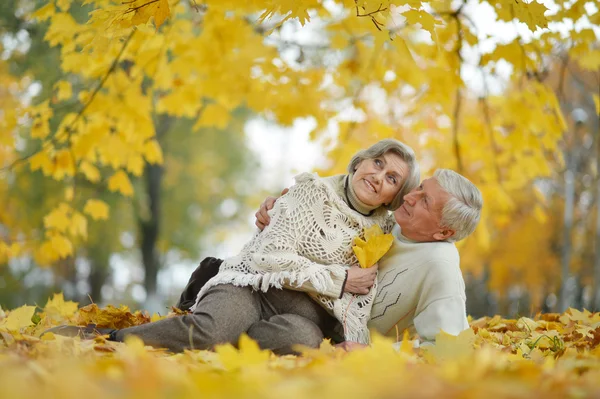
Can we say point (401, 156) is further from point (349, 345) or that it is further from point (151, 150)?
point (151, 150)

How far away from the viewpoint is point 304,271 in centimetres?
267

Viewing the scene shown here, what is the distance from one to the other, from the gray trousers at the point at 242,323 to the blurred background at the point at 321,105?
3.00ft

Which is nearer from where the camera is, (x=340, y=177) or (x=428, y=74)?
(x=340, y=177)

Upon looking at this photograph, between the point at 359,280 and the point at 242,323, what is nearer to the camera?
the point at 242,323

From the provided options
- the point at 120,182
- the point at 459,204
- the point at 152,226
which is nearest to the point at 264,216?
the point at 459,204

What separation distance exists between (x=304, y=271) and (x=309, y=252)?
15 centimetres

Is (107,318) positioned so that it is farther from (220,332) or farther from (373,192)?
(373,192)

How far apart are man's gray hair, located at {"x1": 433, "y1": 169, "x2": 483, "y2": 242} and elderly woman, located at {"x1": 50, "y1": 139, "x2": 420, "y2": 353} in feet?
0.74

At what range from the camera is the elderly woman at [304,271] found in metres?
2.59

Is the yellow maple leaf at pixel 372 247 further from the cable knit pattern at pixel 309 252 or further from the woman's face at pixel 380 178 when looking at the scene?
the woman's face at pixel 380 178

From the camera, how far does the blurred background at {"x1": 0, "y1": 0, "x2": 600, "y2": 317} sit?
4254 mm

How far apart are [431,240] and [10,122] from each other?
3.42 m

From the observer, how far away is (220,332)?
2576 millimetres

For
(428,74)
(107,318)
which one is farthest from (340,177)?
(428,74)
